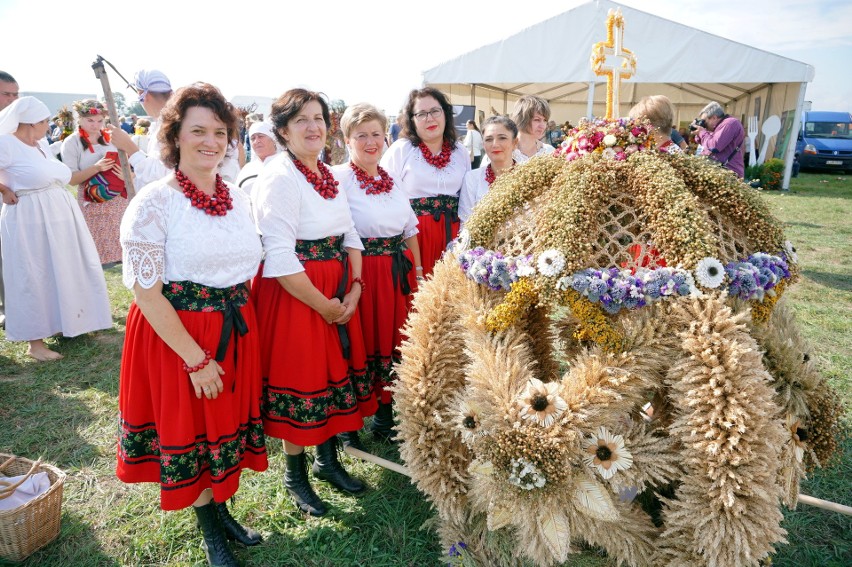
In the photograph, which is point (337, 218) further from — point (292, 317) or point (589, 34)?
point (589, 34)

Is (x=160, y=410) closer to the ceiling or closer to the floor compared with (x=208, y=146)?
closer to the floor

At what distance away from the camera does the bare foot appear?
15.9ft

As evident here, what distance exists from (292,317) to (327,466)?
1026 mm

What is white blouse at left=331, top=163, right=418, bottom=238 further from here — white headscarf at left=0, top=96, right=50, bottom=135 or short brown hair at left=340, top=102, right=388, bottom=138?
white headscarf at left=0, top=96, right=50, bottom=135

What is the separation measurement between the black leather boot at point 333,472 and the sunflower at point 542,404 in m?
1.67

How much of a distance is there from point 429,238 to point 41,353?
13.1 feet

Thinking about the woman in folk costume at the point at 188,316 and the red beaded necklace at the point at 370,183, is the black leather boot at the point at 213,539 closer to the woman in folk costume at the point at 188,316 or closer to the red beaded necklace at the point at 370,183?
the woman in folk costume at the point at 188,316

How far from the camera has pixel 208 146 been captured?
227cm

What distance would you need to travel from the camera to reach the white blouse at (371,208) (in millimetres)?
3098

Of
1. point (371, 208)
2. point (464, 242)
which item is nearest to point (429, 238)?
point (371, 208)

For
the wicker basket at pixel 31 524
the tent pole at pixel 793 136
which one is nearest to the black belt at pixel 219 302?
the wicker basket at pixel 31 524

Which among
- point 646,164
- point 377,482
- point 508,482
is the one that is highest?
point 646,164

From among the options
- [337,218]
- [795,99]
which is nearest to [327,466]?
[337,218]

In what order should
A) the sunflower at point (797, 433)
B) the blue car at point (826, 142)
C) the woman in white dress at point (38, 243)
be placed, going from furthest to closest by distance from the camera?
the blue car at point (826, 142) < the woman in white dress at point (38, 243) < the sunflower at point (797, 433)
